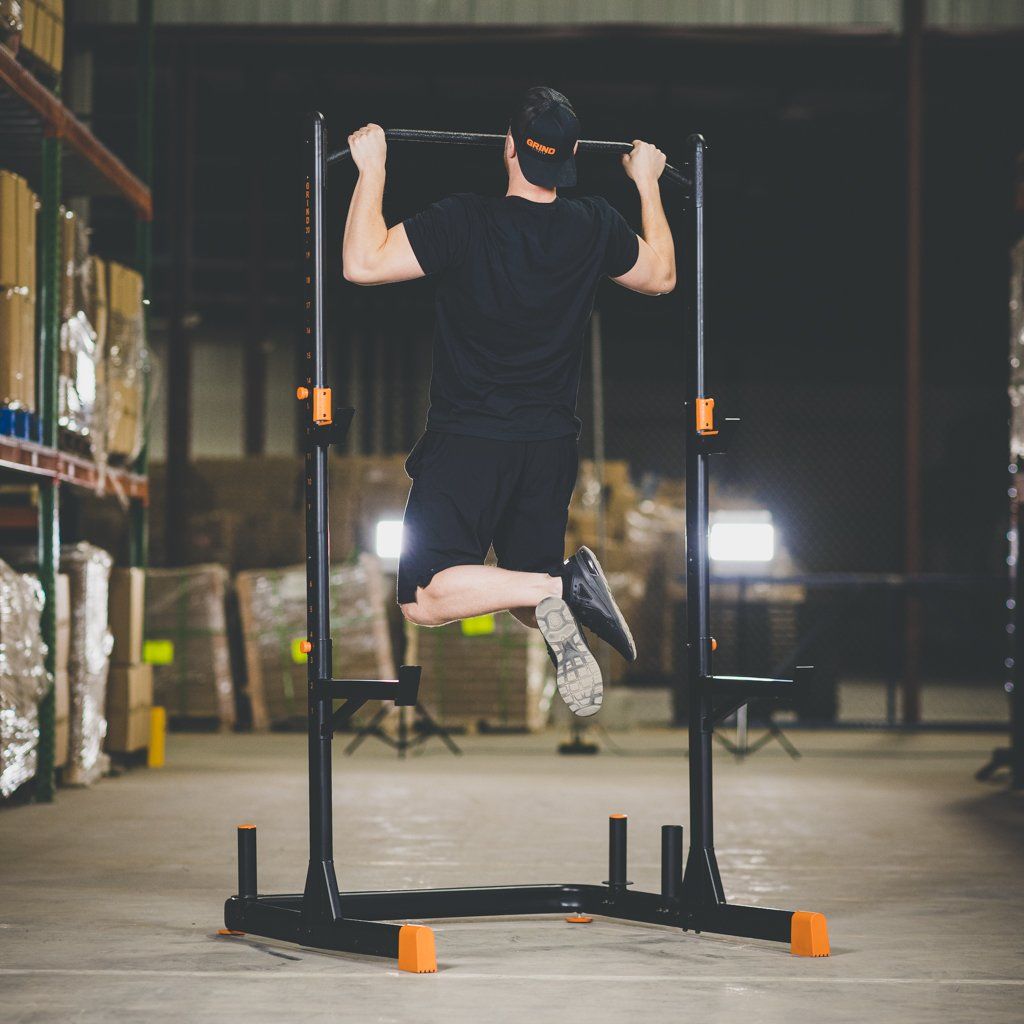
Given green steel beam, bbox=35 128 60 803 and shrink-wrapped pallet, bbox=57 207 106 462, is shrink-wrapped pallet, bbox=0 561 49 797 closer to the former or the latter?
green steel beam, bbox=35 128 60 803

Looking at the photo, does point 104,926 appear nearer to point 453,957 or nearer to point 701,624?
point 453,957

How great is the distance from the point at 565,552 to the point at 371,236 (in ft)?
29.7

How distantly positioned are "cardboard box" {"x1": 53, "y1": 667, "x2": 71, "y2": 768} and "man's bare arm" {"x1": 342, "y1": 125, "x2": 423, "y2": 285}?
517 centimetres

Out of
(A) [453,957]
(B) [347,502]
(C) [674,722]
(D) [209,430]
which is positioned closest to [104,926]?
(A) [453,957]

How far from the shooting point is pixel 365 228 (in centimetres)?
A: 447

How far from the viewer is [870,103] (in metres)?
21.7

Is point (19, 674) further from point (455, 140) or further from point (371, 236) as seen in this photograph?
point (371, 236)

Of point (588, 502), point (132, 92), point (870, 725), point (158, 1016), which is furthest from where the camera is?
point (132, 92)

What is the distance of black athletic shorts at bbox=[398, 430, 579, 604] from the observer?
15.2 feet

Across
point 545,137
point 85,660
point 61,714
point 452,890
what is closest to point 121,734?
point 85,660

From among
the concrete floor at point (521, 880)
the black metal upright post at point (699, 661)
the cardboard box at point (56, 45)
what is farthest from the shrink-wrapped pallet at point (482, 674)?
the black metal upright post at point (699, 661)

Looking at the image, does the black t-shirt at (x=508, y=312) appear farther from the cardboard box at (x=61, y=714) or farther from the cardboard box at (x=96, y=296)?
the cardboard box at (x=96, y=296)

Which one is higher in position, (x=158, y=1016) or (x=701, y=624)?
(x=701, y=624)

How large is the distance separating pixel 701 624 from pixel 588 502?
12.1 metres
